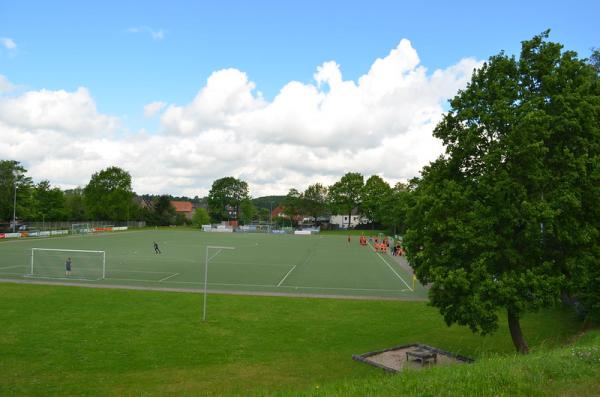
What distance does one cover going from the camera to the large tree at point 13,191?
88875 millimetres

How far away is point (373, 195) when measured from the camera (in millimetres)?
129000

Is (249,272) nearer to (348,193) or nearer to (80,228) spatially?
(80,228)

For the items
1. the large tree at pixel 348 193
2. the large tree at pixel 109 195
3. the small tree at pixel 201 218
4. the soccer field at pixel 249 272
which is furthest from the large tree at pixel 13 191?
the large tree at pixel 348 193

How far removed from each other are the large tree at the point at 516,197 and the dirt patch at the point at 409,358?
202 centimetres

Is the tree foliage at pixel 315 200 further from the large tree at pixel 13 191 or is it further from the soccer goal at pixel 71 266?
the soccer goal at pixel 71 266

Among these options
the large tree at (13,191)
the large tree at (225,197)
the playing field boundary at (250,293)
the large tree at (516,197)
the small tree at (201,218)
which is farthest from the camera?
the large tree at (225,197)

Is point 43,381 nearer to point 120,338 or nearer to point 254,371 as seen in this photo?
point 120,338

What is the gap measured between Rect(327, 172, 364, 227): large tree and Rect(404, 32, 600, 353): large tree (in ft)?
385

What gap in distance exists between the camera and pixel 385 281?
37.2 meters

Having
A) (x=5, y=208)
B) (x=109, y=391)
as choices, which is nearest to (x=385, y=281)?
(x=109, y=391)

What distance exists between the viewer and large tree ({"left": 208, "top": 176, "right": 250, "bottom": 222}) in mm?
152375

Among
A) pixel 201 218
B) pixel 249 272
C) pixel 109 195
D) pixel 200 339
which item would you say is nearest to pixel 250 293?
pixel 249 272

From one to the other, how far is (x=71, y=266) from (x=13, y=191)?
203 ft

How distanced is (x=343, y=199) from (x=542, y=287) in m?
120
